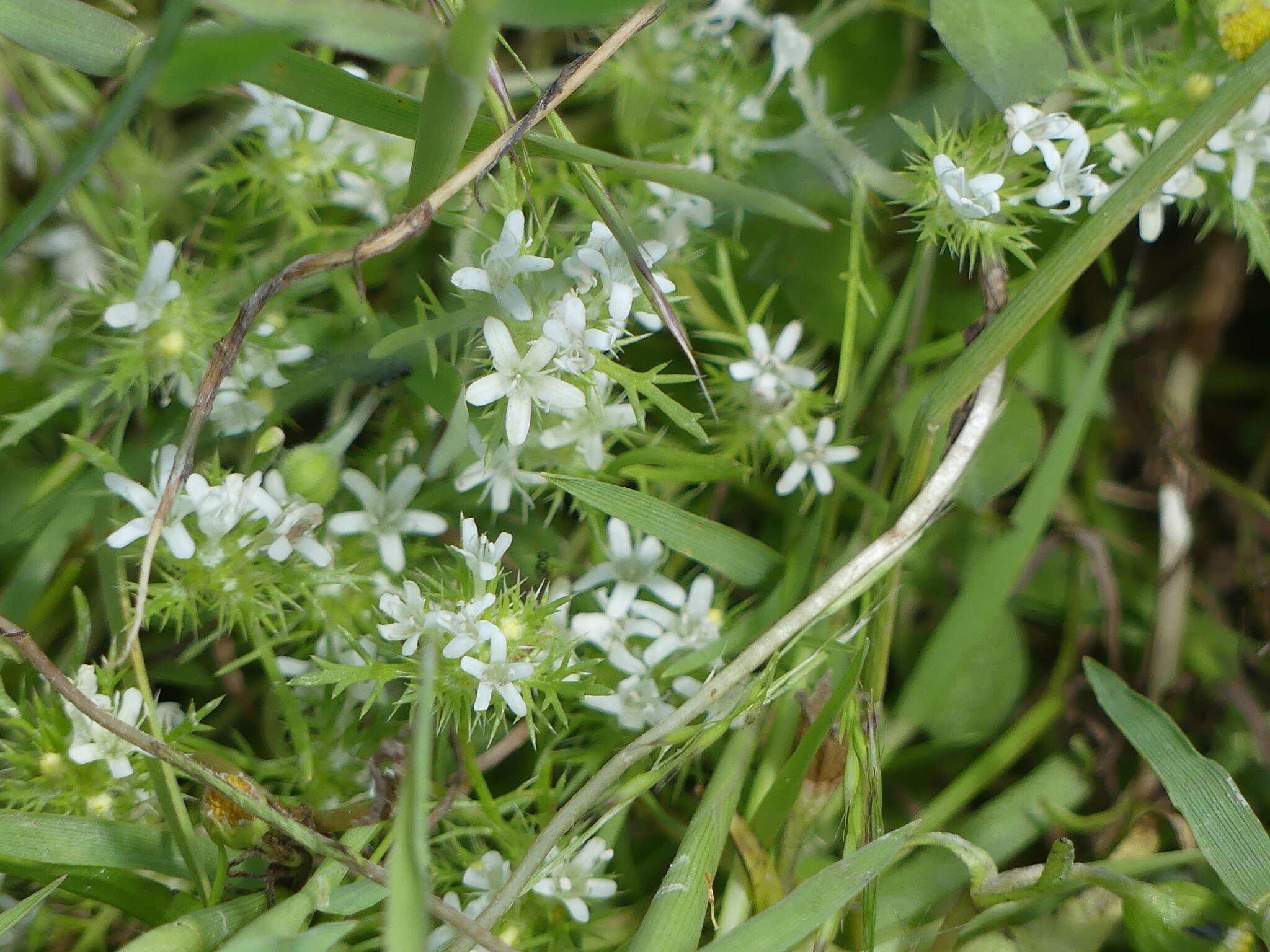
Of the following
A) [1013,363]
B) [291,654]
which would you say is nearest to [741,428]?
[1013,363]

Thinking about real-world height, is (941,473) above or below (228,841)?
above

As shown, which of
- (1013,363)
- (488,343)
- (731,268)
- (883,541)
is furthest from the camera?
(731,268)

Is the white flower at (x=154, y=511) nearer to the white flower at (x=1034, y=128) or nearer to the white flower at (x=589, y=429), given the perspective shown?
the white flower at (x=589, y=429)

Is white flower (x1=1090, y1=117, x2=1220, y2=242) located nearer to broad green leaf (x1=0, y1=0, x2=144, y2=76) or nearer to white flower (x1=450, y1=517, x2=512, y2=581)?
white flower (x1=450, y1=517, x2=512, y2=581)

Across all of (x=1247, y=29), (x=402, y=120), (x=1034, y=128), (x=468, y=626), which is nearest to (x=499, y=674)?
(x=468, y=626)

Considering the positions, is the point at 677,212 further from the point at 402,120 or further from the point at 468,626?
the point at 468,626

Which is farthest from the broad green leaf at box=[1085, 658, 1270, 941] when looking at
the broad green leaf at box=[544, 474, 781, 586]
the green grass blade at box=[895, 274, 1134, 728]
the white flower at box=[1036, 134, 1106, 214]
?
the white flower at box=[1036, 134, 1106, 214]

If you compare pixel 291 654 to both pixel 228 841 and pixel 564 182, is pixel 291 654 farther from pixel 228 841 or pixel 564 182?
pixel 564 182
